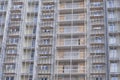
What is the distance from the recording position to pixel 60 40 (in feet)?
100

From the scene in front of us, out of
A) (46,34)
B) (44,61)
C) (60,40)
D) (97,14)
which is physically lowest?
(44,61)

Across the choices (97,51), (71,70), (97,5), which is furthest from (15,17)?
(97,51)

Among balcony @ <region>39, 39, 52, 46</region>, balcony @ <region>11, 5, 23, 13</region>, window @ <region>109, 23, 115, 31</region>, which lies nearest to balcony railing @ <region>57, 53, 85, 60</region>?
balcony @ <region>39, 39, 52, 46</region>

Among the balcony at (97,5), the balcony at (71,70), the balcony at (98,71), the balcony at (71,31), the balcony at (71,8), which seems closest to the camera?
the balcony at (98,71)

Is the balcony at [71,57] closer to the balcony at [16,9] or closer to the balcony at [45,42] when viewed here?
the balcony at [45,42]

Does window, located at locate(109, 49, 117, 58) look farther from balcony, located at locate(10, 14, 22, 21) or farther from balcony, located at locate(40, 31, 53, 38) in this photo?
balcony, located at locate(10, 14, 22, 21)

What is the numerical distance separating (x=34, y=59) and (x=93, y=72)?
608 cm

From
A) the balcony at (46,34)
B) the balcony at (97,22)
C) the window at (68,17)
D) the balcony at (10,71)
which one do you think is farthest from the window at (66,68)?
the window at (68,17)

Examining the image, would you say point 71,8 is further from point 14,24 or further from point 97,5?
point 14,24

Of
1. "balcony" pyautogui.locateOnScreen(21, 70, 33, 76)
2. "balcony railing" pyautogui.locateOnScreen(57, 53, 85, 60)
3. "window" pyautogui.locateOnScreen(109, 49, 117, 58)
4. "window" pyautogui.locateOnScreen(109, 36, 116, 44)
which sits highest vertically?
"window" pyautogui.locateOnScreen(109, 36, 116, 44)

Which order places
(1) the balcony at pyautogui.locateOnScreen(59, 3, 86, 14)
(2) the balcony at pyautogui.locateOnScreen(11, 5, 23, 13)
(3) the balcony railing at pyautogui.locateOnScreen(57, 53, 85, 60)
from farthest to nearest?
(2) the balcony at pyautogui.locateOnScreen(11, 5, 23, 13), (1) the balcony at pyautogui.locateOnScreen(59, 3, 86, 14), (3) the balcony railing at pyautogui.locateOnScreen(57, 53, 85, 60)

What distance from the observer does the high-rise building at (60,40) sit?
2873 cm

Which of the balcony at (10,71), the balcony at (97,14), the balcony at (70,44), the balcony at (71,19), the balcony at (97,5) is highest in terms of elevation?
the balcony at (97,5)

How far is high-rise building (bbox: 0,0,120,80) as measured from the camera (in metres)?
28.7
